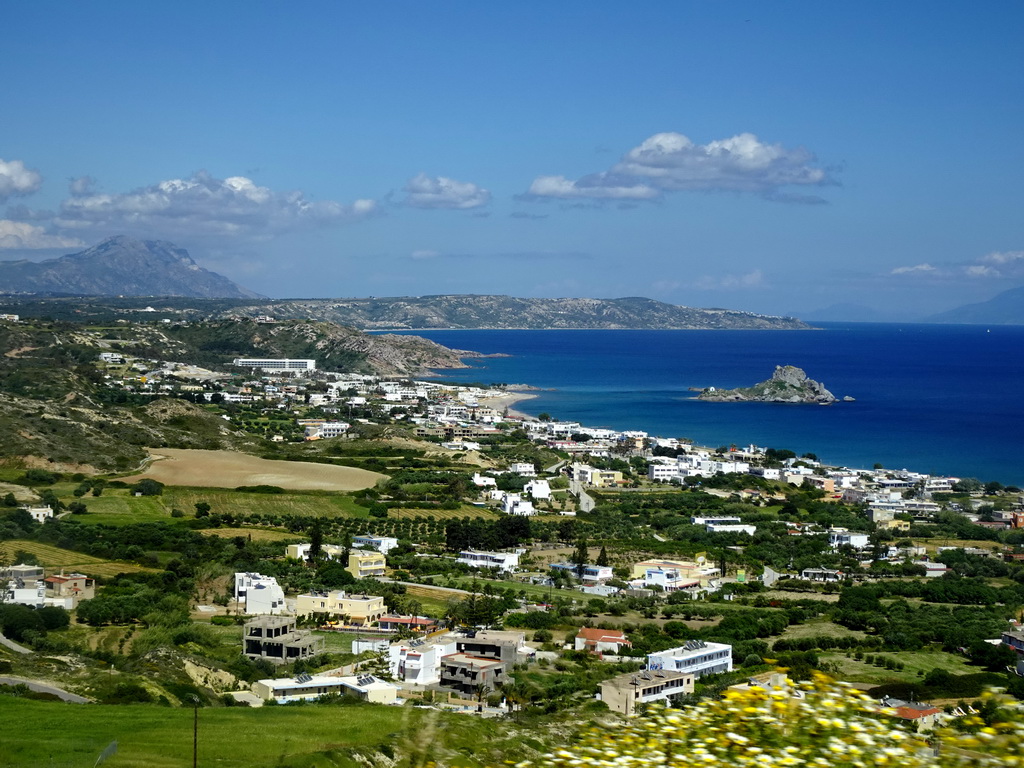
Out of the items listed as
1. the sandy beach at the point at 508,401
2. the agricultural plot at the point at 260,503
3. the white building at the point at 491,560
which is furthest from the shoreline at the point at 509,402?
the white building at the point at 491,560

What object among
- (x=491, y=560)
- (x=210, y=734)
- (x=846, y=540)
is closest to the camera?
(x=210, y=734)

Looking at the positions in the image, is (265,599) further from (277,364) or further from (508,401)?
(277,364)

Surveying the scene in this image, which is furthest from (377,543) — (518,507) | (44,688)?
(44,688)

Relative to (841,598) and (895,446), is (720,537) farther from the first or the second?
(895,446)

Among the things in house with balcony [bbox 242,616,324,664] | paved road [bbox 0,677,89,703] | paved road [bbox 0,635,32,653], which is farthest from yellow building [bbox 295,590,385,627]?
paved road [bbox 0,677,89,703]

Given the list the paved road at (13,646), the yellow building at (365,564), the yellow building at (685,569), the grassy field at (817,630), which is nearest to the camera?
the paved road at (13,646)

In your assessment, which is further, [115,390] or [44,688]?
[115,390]

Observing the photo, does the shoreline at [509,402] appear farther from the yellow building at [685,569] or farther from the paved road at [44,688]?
the paved road at [44,688]
